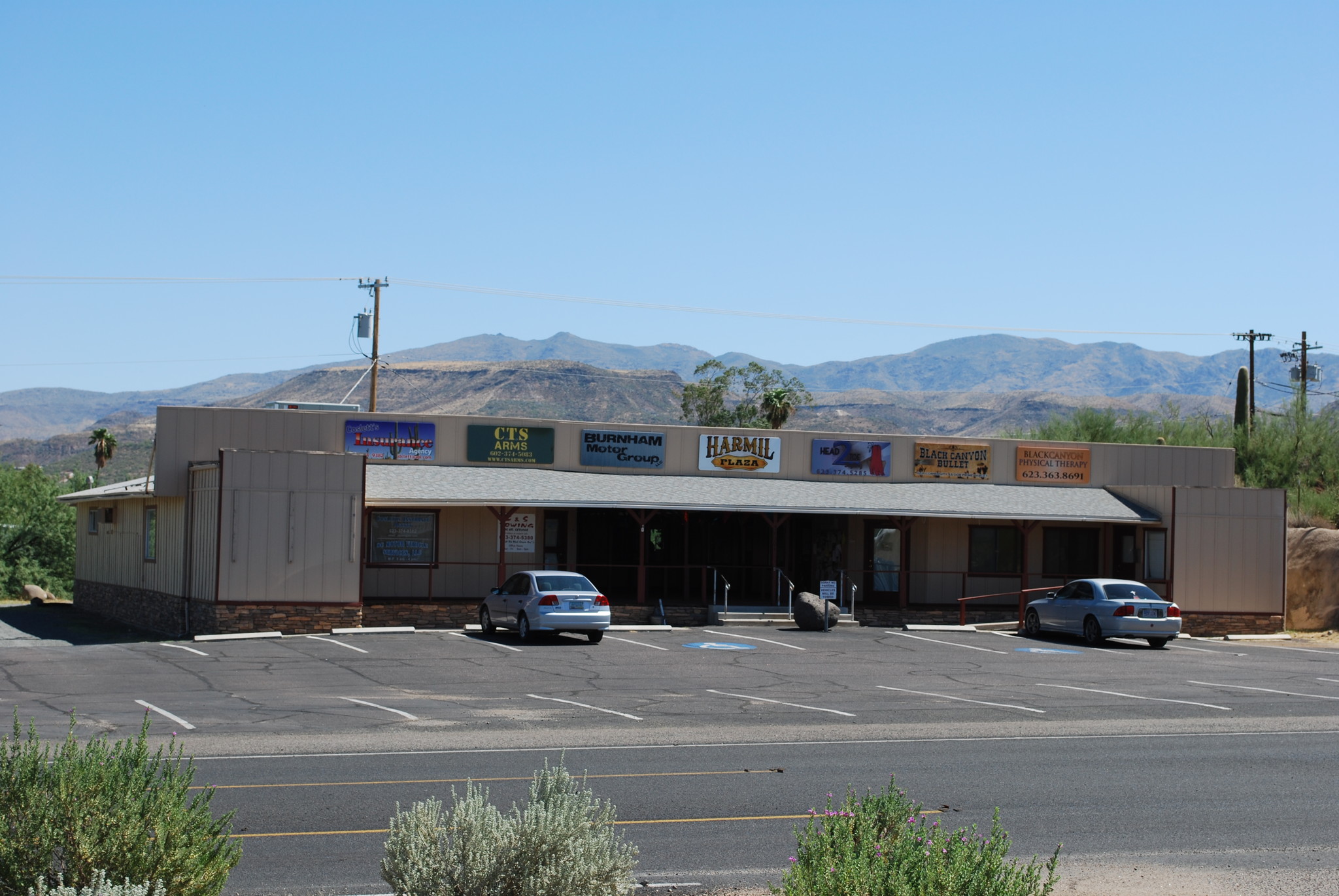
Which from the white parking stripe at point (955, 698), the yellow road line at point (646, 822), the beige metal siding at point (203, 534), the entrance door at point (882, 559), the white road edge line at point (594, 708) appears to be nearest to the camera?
the yellow road line at point (646, 822)

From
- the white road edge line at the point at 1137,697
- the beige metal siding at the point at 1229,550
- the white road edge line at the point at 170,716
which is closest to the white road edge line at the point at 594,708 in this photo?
the white road edge line at the point at 170,716

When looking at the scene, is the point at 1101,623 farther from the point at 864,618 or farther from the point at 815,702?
the point at 815,702

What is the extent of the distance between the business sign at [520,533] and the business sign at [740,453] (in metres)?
4.81

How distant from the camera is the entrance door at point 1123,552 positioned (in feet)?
110

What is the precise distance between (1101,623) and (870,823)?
2195 cm

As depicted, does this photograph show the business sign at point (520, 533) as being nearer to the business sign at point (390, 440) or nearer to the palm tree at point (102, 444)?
the business sign at point (390, 440)

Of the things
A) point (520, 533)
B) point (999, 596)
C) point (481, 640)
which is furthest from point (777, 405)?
point (481, 640)

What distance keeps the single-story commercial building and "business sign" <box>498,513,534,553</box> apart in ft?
0.19

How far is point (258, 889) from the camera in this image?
25.1 feet

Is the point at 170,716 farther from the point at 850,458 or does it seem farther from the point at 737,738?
the point at 850,458

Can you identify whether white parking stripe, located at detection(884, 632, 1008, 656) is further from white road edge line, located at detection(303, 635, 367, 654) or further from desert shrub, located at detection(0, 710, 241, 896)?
desert shrub, located at detection(0, 710, 241, 896)

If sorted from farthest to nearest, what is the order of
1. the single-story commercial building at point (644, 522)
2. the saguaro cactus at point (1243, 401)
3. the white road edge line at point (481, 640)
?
1. the saguaro cactus at point (1243, 401)
2. the single-story commercial building at point (644, 522)
3. the white road edge line at point (481, 640)

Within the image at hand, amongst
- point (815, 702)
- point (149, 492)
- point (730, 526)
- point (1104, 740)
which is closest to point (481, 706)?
point (815, 702)

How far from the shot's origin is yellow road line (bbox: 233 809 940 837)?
901cm
